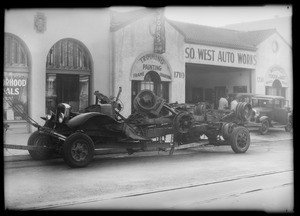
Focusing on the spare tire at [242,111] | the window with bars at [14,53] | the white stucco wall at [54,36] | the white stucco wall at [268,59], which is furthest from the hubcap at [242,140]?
the white stucco wall at [268,59]

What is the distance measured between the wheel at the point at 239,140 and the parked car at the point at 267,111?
21.1ft

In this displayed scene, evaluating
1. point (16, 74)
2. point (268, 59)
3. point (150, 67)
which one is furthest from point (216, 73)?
point (16, 74)

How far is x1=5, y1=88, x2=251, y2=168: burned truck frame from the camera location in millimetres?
9062

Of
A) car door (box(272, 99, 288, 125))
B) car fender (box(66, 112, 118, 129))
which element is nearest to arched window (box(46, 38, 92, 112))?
car fender (box(66, 112, 118, 129))

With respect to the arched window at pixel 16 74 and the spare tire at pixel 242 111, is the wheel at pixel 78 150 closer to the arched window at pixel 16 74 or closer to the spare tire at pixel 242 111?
the spare tire at pixel 242 111

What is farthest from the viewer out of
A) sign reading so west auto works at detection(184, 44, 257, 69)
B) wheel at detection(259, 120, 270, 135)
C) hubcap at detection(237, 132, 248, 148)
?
sign reading so west auto works at detection(184, 44, 257, 69)

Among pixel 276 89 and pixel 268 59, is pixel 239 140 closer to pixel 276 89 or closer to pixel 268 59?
pixel 276 89

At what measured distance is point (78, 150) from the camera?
8.97m

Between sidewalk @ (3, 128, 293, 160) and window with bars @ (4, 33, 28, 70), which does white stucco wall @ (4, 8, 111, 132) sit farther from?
sidewalk @ (3, 128, 293, 160)

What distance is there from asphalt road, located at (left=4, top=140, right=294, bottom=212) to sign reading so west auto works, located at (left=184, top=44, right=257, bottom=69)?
10053mm

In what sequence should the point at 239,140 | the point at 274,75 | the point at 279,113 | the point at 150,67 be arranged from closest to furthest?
the point at 239,140, the point at 150,67, the point at 279,113, the point at 274,75

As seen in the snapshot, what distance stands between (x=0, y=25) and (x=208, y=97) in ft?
63.0

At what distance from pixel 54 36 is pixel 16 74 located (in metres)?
1.90

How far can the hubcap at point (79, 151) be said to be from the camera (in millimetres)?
8887
